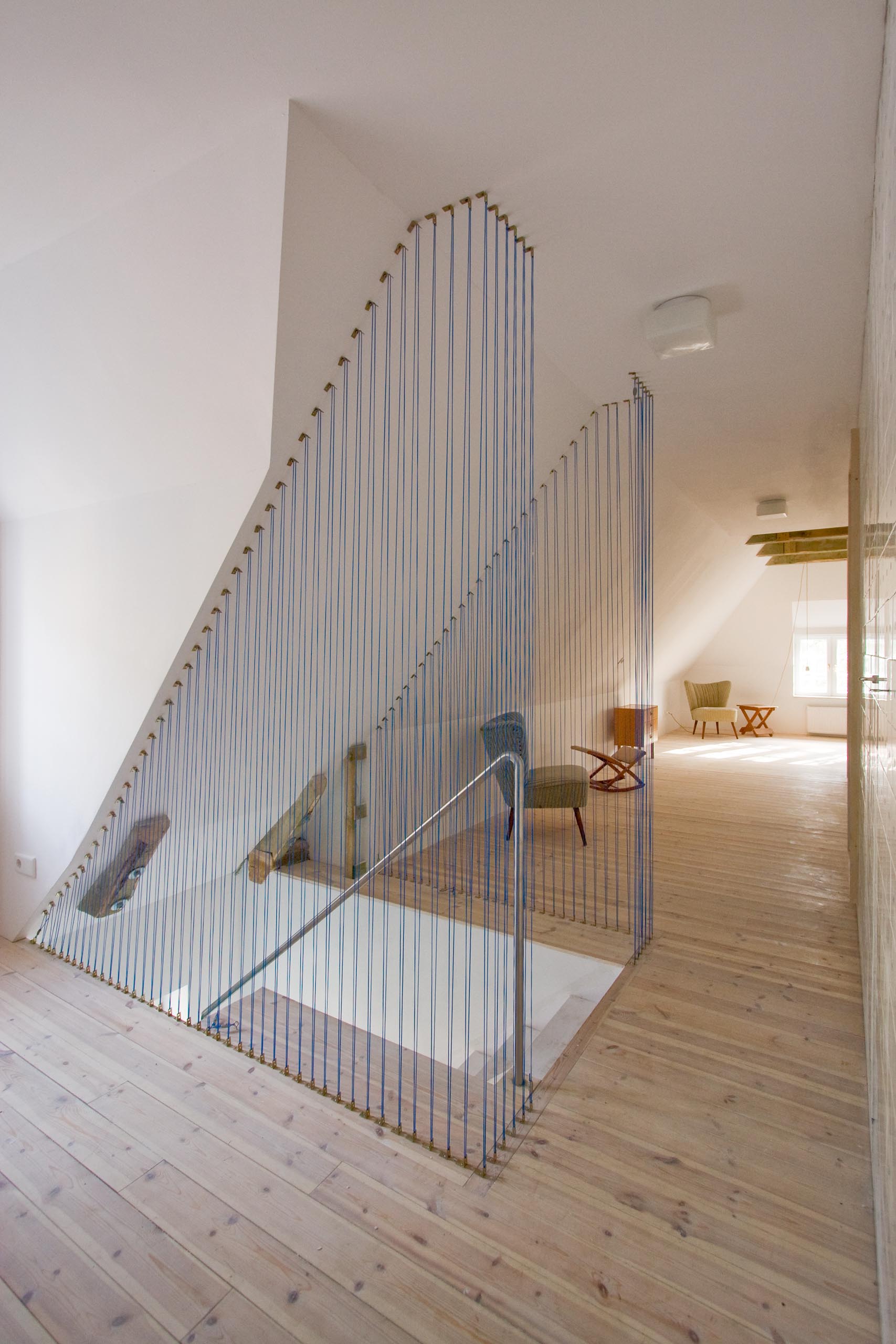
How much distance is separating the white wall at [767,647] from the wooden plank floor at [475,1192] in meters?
8.49

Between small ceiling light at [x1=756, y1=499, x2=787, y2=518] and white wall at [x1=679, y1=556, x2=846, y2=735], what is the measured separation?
13.1 feet

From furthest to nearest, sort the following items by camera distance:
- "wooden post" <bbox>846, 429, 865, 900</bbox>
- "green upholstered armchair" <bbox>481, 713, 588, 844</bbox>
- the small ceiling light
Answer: the small ceiling light, "green upholstered armchair" <bbox>481, 713, 588, 844</bbox>, "wooden post" <bbox>846, 429, 865, 900</bbox>

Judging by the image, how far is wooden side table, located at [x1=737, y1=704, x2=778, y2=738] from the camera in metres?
10.2

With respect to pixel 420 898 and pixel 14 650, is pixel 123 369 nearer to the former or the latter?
pixel 14 650

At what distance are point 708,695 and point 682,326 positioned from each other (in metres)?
8.41

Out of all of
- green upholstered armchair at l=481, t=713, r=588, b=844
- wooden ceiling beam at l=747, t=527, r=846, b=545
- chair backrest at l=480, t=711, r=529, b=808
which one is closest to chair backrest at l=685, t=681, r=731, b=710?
wooden ceiling beam at l=747, t=527, r=846, b=545

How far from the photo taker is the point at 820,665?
1007 cm

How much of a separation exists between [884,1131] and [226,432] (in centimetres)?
264

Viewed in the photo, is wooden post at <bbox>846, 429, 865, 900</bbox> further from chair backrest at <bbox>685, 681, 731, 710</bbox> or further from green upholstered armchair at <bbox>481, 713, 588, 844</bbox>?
chair backrest at <bbox>685, 681, 731, 710</bbox>

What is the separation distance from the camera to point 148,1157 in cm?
192

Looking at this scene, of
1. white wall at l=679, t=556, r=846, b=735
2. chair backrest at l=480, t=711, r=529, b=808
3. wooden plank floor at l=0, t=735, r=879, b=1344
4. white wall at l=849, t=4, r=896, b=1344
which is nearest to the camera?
white wall at l=849, t=4, r=896, b=1344

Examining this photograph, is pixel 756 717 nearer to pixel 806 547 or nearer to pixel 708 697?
pixel 708 697

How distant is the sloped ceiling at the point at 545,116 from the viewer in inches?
61.4

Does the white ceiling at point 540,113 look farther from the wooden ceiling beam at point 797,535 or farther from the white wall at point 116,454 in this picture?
the wooden ceiling beam at point 797,535
